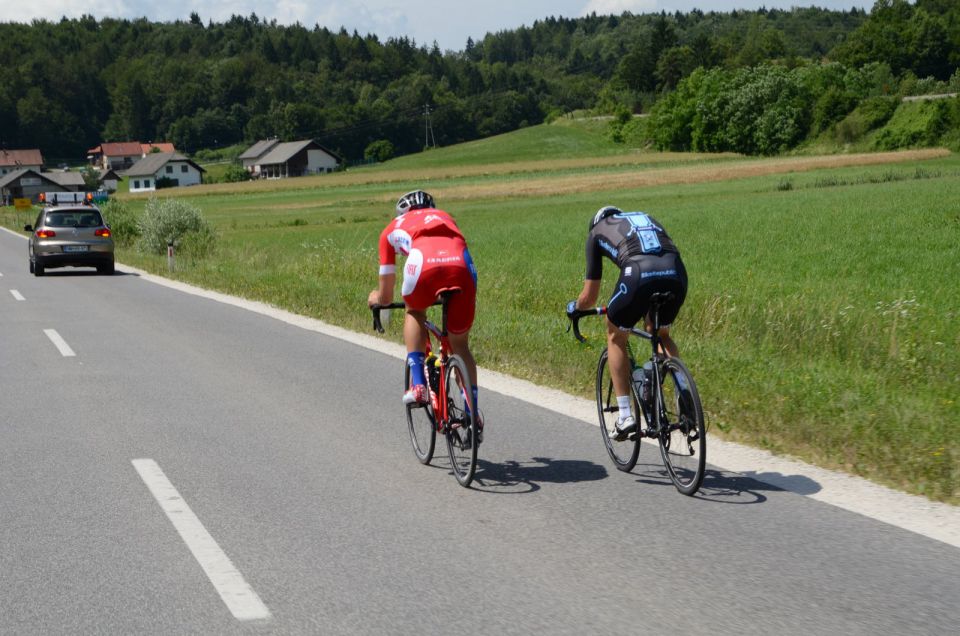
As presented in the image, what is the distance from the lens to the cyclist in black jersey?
561cm

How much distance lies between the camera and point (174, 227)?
29.7m

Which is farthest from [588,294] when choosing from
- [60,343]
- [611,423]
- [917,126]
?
[917,126]

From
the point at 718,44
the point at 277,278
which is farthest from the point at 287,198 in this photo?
the point at 718,44

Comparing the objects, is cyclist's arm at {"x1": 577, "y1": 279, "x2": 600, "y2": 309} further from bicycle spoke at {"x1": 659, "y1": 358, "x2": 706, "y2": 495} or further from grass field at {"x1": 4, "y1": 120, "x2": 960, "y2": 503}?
grass field at {"x1": 4, "y1": 120, "x2": 960, "y2": 503}

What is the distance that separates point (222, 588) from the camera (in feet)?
13.9

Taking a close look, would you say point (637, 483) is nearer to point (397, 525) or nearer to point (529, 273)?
point (397, 525)

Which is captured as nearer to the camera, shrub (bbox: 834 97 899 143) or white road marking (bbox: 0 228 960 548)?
white road marking (bbox: 0 228 960 548)

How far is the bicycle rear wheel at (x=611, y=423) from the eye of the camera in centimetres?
612

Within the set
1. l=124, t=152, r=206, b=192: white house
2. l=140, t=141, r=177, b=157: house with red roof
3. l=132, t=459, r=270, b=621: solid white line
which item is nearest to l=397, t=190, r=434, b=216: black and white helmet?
l=132, t=459, r=270, b=621: solid white line

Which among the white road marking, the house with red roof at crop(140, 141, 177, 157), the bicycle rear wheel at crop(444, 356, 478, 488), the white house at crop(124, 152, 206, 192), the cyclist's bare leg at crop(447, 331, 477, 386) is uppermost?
the cyclist's bare leg at crop(447, 331, 477, 386)

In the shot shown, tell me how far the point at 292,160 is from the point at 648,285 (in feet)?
467

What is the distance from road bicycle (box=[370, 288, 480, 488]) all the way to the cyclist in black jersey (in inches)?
33.9

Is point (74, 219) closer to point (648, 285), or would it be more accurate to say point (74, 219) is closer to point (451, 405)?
point (451, 405)

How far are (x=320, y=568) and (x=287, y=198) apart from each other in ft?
270
